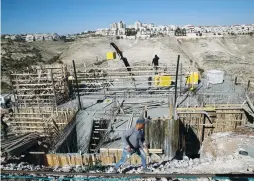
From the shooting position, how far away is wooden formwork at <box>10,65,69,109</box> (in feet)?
44.3

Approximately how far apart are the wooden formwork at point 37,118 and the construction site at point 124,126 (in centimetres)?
5

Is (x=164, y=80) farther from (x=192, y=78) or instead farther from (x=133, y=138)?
(x=133, y=138)

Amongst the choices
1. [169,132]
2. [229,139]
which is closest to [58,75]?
[169,132]

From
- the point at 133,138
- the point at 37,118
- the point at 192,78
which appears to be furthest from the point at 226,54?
the point at 133,138

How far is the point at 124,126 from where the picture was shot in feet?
37.0

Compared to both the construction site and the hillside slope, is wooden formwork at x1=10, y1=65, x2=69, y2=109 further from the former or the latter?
the hillside slope

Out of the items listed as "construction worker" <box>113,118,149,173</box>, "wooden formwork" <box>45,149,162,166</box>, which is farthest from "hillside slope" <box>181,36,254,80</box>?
"construction worker" <box>113,118,149,173</box>

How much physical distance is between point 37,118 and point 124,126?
4786mm

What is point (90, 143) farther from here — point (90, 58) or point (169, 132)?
point (90, 58)

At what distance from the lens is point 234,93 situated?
13664 mm

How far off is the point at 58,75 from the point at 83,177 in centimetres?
967

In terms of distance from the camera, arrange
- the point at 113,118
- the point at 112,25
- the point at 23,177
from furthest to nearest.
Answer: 1. the point at 112,25
2. the point at 113,118
3. the point at 23,177

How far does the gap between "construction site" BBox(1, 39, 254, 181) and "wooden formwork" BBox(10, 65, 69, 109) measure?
59 millimetres

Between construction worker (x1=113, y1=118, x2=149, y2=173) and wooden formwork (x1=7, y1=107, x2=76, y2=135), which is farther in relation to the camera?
wooden formwork (x1=7, y1=107, x2=76, y2=135)
